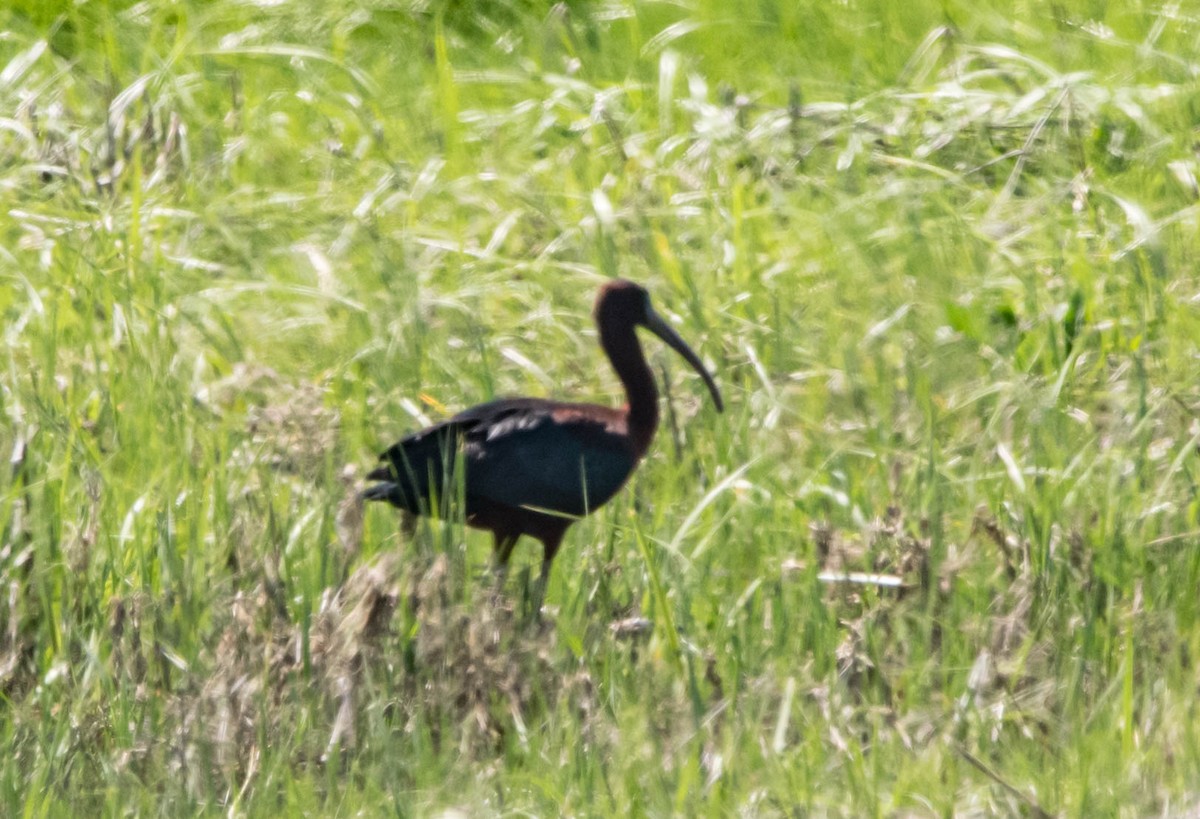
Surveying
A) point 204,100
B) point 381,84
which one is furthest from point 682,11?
point 204,100

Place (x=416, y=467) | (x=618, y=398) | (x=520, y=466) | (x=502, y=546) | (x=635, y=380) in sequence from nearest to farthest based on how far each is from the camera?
1. (x=416, y=467)
2. (x=520, y=466)
3. (x=502, y=546)
4. (x=635, y=380)
5. (x=618, y=398)

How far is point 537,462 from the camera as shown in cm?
449

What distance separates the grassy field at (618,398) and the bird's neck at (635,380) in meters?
0.21

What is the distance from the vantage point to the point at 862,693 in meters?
3.82

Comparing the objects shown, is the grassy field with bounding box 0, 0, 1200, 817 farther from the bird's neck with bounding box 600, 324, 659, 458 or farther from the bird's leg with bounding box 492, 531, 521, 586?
the bird's neck with bounding box 600, 324, 659, 458

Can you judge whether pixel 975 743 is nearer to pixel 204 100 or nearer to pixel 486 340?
pixel 486 340

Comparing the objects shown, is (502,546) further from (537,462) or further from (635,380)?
(635,380)

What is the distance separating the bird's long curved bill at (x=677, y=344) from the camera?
4906 millimetres

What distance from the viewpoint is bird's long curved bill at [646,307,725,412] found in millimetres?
4906

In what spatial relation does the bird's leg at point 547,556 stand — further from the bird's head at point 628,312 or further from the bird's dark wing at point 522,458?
the bird's head at point 628,312

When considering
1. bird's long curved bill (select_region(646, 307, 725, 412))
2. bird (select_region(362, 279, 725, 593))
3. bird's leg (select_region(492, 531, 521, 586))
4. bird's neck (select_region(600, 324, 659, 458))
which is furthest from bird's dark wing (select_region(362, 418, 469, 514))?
bird's long curved bill (select_region(646, 307, 725, 412))

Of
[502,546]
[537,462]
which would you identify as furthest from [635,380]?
[502,546]

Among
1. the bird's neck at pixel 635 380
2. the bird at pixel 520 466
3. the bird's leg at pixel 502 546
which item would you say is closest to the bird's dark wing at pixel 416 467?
the bird at pixel 520 466

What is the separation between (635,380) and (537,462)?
1.35ft
